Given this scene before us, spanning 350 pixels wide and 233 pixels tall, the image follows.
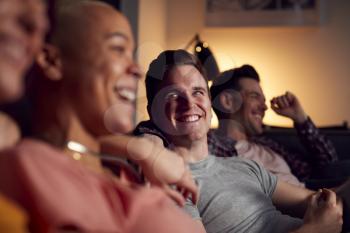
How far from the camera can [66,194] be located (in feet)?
1.20

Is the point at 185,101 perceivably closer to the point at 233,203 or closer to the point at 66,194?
the point at 233,203

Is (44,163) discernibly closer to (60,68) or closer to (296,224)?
(60,68)

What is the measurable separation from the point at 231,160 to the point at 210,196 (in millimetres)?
131

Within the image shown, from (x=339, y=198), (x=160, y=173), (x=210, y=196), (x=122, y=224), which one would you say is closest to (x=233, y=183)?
(x=210, y=196)

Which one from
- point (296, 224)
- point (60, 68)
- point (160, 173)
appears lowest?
point (296, 224)

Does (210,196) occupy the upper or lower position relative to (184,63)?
lower

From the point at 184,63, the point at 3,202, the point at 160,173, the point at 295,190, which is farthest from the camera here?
the point at 295,190

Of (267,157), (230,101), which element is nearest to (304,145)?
(267,157)

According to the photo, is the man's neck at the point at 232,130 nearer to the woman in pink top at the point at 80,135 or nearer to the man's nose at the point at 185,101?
the man's nose at the point at 185,101

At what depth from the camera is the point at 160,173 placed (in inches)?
21.5

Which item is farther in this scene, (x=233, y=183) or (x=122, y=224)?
(x=233, y=183)

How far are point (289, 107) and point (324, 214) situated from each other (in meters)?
0.86

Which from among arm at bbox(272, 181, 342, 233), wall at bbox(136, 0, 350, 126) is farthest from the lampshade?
arm at bbox(272, 181, 342, 233)

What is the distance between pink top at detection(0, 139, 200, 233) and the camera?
353 mm
